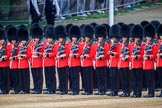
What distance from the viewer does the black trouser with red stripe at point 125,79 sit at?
25.4m

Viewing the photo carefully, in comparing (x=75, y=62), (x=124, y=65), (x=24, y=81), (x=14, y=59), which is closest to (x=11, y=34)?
(x=14, y=59)

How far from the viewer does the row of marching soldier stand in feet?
82.3

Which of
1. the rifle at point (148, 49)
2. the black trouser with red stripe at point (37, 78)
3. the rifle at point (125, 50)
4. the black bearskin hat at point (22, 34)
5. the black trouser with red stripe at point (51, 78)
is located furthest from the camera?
the black bearskin hat at point (22, 34)

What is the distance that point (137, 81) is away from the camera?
989 inches

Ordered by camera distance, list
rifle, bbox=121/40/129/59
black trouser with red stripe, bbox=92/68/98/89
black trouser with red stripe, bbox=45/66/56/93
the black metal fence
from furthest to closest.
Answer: the black metal fence → black trouser with red stripe, bbox=45/66/56/93 → black trouser with red stripe, bbox=92/68/98/89 → rifle, bbox=121/40/129/59

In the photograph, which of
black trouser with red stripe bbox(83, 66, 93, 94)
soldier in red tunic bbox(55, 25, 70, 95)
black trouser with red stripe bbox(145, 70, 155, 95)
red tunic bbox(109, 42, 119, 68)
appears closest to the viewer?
black trouser with red stripe bbox(145, 70, 155, 95)

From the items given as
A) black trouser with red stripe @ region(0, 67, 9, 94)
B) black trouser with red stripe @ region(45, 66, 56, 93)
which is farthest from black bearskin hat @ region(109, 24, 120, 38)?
black trouser with red stripe @ region(0, 67, 9, 94)

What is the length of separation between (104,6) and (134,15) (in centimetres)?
166

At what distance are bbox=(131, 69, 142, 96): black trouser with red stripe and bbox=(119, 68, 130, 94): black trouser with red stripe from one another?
0.25 meters

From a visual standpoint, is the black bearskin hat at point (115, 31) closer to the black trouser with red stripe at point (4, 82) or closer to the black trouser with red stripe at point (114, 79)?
the black trouser with red stripe at point (114, 79)

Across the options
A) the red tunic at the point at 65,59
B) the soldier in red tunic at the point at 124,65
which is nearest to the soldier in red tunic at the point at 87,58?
the red tunic at the point at 65,59

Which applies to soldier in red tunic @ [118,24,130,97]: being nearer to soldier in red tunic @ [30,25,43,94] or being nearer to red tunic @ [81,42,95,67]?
red tunic @ [81,42,95,67]

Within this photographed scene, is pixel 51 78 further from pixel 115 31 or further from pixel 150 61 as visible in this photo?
pixel 150 61

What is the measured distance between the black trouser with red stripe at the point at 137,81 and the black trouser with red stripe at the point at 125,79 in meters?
0.25
